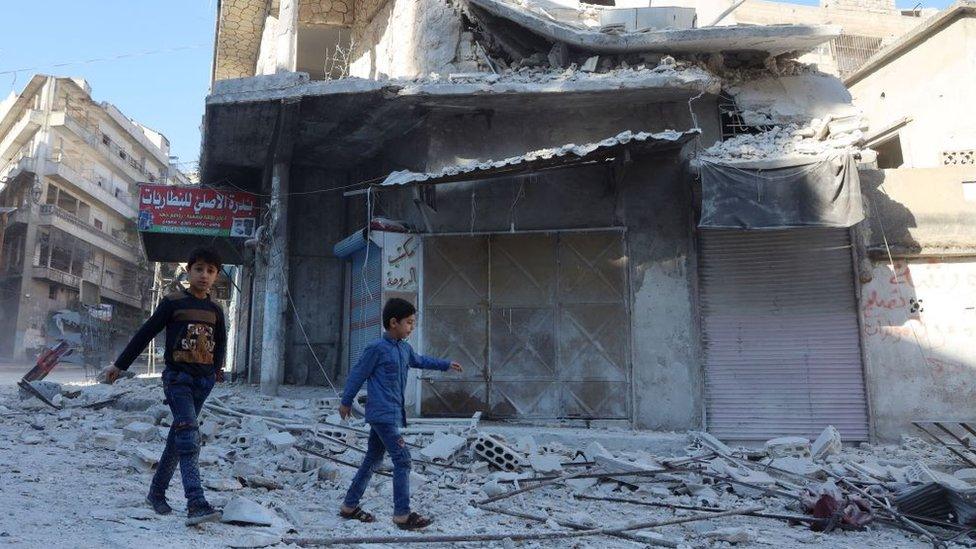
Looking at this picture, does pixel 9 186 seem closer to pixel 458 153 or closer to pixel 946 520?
pixel 458 153

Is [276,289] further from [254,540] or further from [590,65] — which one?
[254,540]

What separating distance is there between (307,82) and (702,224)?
18.5 ft

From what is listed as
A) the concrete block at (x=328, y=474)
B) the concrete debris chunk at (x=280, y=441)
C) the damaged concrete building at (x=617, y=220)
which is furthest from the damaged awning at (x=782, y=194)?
the concrete debris chunk at (x=280, y=441)

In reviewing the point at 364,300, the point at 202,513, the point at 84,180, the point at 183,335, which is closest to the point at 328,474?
the point at 202,513

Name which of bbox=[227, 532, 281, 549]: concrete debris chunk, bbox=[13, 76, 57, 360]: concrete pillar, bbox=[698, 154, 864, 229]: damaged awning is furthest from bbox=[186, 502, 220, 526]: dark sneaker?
bbox=[13, 76, 57, 360]: concrete pillar

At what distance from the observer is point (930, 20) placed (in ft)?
50.6

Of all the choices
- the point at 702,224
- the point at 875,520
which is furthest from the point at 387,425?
the point at 702,224

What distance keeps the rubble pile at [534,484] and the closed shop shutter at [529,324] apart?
3.12ft

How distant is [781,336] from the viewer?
884 centimetres

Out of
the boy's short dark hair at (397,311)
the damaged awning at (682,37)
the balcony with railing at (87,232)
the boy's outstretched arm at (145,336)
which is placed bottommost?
the boy's outstretched arm at (145,336)

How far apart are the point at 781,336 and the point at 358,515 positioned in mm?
6726

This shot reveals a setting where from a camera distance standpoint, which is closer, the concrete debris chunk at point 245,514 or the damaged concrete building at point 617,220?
the concrete debris chunk at point 245,514

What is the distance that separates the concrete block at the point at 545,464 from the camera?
5895 mm

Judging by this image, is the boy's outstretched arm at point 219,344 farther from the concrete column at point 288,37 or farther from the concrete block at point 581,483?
the concrete column at point 288,37
